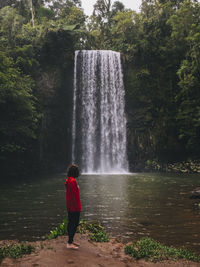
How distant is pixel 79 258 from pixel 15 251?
107 cm

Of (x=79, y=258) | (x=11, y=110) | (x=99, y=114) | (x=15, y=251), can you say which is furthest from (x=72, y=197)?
(x=99, y=114)

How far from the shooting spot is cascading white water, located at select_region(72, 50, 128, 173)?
92.1 feet

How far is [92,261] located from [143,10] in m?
38.6

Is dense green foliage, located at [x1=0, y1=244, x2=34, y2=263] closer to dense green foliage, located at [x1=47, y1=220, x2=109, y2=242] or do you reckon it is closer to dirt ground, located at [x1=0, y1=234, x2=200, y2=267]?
dirt ground, located at [x1=0, y1=234, x2=200, y2=267]

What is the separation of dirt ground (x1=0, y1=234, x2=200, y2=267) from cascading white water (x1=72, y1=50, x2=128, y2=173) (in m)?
22.3

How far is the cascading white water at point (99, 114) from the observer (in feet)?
92.1

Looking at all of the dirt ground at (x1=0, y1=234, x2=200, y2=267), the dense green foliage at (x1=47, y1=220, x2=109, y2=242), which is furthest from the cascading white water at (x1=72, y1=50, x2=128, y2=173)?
the dirt ground at (x1=0, y1=234, x2=200, y2=267)

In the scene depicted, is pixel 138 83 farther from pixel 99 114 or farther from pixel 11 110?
pixel 11 110

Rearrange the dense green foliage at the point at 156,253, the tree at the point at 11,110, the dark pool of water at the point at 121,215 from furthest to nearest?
1. the tree at the point at 11,110
2. the dark pool of water at the point at 121,215
3. the dense green foliage at the point at 156,253

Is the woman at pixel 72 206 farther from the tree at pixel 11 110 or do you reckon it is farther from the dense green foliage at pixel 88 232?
the tree at pixel 11 110

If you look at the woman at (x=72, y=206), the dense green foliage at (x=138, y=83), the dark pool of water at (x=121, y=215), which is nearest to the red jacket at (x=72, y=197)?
the woman at (x=72, y=206)

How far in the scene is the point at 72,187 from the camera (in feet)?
16.7

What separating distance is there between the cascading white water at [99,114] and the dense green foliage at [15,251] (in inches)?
888

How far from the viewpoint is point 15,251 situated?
4617mm
